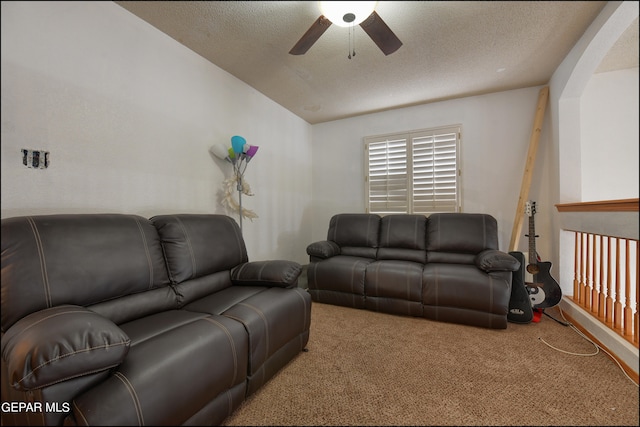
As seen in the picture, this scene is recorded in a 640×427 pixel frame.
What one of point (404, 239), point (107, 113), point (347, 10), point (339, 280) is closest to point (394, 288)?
point (339, 280)

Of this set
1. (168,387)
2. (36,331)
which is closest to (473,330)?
(168,387)

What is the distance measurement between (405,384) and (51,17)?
2.03 metres

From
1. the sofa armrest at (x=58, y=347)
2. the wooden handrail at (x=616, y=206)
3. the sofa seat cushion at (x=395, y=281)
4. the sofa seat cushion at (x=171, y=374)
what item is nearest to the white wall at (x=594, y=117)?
the wooden handrail at (x=616, y=206)

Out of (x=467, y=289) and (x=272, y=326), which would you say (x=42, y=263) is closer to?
(x=272, y=326)

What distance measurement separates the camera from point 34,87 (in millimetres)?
863

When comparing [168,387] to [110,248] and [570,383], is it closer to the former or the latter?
[110,248]

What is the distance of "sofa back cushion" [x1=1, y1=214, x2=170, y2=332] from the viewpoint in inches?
37.0

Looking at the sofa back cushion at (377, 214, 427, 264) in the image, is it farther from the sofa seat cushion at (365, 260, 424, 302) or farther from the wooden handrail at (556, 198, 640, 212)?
the wooden handrail at (556, 198, 640, 212)

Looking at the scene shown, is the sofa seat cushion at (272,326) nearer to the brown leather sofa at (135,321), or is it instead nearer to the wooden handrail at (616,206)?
the brown leather sofa at (135,321)

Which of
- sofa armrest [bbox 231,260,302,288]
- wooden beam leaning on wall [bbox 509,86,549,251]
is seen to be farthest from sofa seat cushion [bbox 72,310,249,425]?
wooden beam leaning on wall [bbox 509,86,549,251]

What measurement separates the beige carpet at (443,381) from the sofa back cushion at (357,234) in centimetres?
106

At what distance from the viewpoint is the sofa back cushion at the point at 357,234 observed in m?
3.00

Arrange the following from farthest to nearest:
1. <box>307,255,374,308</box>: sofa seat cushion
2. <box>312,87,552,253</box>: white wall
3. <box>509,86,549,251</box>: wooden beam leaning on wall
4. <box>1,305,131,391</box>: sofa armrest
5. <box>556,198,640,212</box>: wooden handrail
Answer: <box>312,87,552,253</box>: white wall
<box>509,86,549,251</box>: wooden beam leaning on wall
<box>307,255,374,308</box>: sofa seat cushion
<box>1,305,131,391</box>: sofa armrest
<box>556,198,640,212</box>: wooden handrail

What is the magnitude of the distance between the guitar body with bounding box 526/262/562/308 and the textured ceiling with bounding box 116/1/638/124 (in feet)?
5.46
